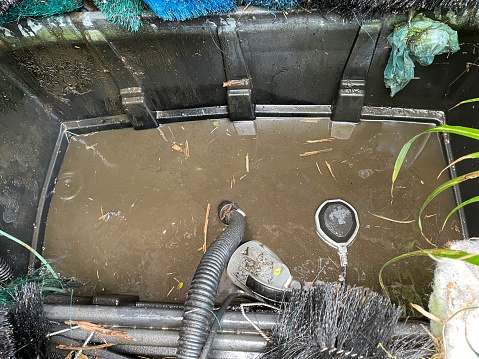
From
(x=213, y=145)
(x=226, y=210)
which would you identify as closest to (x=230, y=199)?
(x=226, y=210)

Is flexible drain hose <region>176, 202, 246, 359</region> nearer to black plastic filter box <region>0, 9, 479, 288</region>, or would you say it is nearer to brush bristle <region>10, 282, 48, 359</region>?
brush bristle <region>10, 282, 48, 359</region>

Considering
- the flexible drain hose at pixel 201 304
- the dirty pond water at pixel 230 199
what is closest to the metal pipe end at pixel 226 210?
the dirty pond water at pixel 230 199

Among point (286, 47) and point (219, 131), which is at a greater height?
point (286, 47)

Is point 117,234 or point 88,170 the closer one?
point 117,234

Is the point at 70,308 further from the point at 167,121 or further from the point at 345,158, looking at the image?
the point at 345,158

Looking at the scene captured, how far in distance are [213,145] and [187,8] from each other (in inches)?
24.1

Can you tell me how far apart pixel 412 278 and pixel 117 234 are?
3.84 feet

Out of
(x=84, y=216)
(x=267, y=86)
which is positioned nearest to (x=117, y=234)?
(x=84, y=216)

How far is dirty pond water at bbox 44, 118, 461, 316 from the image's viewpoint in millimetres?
1597

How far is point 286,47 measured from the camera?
1530mm

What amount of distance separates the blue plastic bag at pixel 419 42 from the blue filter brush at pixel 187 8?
22.8 inches

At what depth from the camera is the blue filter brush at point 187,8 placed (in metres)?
1.37

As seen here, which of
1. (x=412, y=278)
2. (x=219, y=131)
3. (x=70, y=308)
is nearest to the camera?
(x=70, y=308)

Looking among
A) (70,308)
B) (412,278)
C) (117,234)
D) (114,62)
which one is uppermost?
(114,62)
